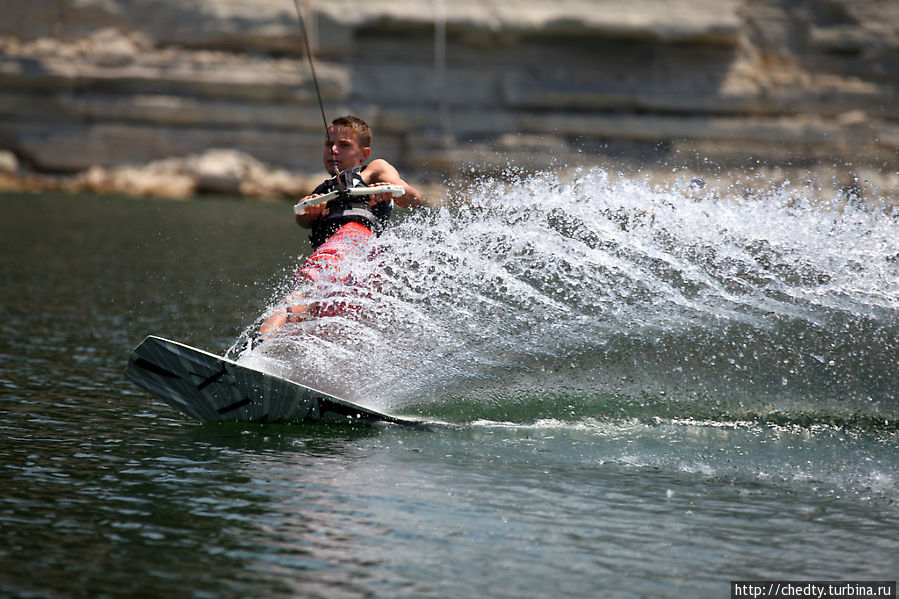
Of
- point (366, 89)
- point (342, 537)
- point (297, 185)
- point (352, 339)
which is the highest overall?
point (366, 89)

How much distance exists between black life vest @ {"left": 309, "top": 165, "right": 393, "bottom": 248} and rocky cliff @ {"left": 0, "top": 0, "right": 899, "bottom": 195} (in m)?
22.1

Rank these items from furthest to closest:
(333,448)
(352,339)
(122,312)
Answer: (122,312) → (352,339) → (333,448)

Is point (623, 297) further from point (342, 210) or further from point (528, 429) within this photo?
point (342, 210)

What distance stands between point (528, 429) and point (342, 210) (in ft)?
6.55

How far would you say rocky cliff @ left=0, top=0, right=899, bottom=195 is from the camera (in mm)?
29969

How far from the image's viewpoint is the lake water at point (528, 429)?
4754 mm

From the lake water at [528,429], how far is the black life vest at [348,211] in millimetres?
230

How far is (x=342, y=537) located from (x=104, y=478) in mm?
1563

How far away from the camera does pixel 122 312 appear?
11.6 m

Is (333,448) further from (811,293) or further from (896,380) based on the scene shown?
(896,380)

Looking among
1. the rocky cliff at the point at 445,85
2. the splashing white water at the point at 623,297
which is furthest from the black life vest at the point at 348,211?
the rocky cliff at the point at 445,85

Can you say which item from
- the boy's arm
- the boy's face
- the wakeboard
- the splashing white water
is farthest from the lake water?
the boy's face

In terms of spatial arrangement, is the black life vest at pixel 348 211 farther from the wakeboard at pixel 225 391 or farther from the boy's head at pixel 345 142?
the wakeboard at pixel 225 391

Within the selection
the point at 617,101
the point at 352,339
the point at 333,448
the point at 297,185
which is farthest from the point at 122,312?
the point at 617,101
